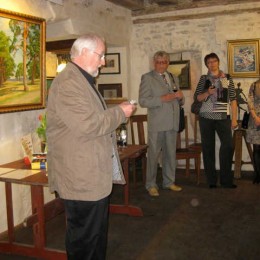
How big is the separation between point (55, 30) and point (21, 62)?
43.3 inches

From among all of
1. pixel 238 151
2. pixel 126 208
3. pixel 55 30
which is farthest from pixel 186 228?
pixel 55 30

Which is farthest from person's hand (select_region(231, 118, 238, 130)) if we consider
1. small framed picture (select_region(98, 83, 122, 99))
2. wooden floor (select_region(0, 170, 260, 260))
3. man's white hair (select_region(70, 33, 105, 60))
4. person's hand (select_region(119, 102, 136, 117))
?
man's white hair (select_region(70, 33, 105, 60))

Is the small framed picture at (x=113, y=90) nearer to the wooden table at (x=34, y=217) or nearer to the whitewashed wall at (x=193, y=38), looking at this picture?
the whitewashed wall at (x=193, y=38)

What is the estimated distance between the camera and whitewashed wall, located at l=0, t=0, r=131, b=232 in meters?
3.53

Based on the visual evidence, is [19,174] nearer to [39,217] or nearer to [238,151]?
[39,217]

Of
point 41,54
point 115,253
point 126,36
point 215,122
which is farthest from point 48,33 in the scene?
point 115,253

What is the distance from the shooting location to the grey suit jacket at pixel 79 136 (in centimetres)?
206

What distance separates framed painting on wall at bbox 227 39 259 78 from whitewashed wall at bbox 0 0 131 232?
5.22 ft

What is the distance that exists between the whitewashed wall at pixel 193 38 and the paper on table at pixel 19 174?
3.37 meters

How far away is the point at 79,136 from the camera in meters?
2.12

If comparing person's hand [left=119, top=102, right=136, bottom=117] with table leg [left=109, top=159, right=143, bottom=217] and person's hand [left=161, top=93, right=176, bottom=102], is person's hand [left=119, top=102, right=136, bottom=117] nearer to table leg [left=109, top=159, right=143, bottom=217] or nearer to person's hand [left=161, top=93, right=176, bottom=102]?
table leg [left=109, top=159, right=143, bottom=217]

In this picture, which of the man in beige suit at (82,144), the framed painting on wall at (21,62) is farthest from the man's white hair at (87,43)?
the framed painting on wall at (21,62)

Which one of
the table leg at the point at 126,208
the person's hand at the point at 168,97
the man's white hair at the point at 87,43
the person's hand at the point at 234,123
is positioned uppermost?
the man's white hair at the point at 87,43

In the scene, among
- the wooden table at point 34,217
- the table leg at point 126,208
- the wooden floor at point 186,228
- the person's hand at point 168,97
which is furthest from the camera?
the person's hand at point 168,97
